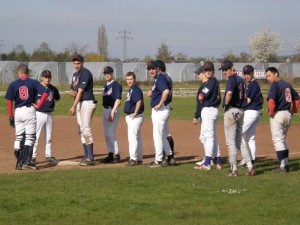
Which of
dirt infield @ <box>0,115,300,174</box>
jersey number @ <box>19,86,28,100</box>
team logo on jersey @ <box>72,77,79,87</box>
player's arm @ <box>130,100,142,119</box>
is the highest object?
team logo on jersey @ <box>72,77,79,87</box>

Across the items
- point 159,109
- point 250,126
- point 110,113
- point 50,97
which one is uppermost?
point 50,97

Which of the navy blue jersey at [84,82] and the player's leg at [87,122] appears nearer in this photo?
the navy blue jersey at [84,82]

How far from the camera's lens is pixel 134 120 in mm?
14000

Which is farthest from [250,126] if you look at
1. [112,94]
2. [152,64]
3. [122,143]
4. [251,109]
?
[122,143]

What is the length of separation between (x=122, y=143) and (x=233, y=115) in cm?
667

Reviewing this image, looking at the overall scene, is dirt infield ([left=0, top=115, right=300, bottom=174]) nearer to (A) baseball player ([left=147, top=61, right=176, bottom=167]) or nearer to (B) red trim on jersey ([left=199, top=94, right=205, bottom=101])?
(A) baseball player ([left=147, top=61, right=176, bottom=167])

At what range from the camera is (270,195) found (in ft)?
33.1

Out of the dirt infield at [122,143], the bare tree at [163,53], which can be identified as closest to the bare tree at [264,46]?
the bare tree at [163,53]

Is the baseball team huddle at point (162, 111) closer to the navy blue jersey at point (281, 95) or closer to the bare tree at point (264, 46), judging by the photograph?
the navy blue jersey at point (281, 95)

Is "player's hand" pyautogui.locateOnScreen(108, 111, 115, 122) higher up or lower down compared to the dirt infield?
higher up

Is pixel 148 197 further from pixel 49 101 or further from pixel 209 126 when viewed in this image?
pixel 49 101

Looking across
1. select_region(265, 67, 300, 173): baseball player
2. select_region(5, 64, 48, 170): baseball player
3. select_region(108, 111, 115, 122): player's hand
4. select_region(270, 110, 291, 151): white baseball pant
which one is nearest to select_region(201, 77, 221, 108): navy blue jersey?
select_region(265, 67, 300, 173): baseball player

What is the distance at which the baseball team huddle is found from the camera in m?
12.3

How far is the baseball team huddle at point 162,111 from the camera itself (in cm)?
1234
